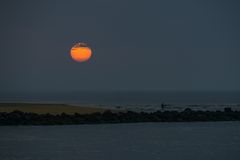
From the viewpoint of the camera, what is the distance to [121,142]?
22688 mm

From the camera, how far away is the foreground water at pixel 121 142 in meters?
19.2

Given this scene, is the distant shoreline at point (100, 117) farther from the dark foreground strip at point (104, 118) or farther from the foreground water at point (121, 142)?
the foreground water at point (121, 142)

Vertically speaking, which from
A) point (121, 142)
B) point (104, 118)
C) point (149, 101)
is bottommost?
point (149, 101)

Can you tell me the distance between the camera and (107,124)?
104 ft

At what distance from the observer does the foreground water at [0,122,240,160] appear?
19203 millimetres

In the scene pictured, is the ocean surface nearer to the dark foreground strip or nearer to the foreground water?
the dark foreground strip

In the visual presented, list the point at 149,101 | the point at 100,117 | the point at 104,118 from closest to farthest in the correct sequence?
the point at 100,117, the point at 104,118, the point at 149,101

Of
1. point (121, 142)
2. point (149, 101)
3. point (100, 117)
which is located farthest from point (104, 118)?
point (149, 101)

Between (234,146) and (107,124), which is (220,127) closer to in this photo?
(107,124)

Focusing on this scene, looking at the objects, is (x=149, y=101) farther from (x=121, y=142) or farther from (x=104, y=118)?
(x=121, y=142)

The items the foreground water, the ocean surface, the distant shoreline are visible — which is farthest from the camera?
the ocean surface

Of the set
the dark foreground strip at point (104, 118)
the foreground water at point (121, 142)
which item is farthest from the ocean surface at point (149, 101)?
the foreground water at point (121, 142)

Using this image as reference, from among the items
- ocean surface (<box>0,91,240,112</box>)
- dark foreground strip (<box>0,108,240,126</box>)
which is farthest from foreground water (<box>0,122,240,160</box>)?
ocean surface (<box>0,91,240,112</box>)

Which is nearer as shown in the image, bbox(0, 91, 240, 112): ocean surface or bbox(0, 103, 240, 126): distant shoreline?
bbox(0, 103, 240, 126): distant shoreline
